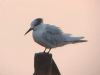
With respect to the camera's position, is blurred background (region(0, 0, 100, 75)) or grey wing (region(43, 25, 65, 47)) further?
blurred background (region(0, 0, 100, 75))

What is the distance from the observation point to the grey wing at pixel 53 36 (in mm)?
995

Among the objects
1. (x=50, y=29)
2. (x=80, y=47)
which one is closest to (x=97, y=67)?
(x=80, y=47)

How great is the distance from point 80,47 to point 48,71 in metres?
0.46

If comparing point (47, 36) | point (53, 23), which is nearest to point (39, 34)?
point (47, 36)

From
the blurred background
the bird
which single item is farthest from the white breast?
the blurred background

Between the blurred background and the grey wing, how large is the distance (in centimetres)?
26

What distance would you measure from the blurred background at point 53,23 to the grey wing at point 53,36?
10.1 inches

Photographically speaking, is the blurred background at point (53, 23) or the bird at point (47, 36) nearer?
the bird at point (47, 36)

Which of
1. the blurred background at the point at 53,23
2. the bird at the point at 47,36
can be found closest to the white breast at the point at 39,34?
the bird at the point at 47,36

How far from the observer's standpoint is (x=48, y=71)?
0.95 metres

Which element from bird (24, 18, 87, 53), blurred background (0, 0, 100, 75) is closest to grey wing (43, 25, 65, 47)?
bird (24, 18, 87, 53)

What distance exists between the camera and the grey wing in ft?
3.26

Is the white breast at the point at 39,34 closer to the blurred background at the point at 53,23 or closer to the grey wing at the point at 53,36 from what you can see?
the grey wing at the point at 53,36

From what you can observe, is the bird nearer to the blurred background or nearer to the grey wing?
the grey wing
